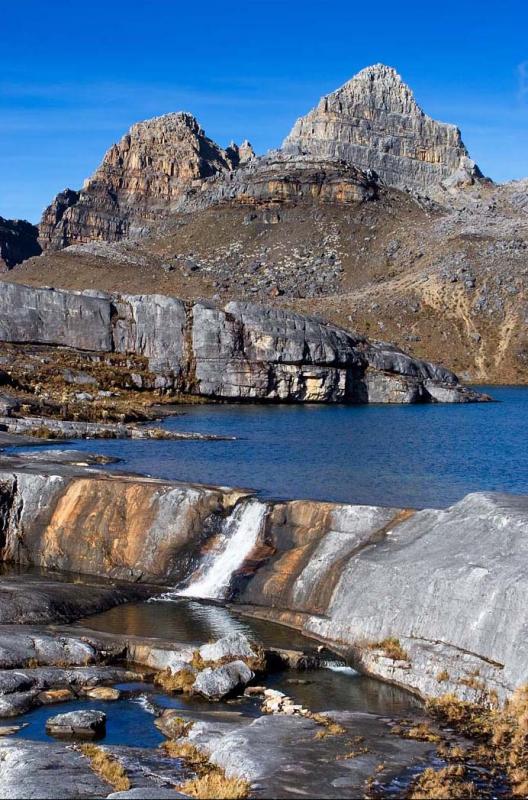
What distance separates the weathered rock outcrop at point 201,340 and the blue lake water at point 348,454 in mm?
9717

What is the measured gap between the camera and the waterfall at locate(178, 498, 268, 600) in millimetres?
38562

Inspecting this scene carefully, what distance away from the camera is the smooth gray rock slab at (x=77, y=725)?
23.5m

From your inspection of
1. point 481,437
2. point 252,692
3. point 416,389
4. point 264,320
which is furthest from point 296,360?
point 252,692

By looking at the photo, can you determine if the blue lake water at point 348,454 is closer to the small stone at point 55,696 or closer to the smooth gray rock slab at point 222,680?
the smooth gray rock slab at point 222,680

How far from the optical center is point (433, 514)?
35.9 metres

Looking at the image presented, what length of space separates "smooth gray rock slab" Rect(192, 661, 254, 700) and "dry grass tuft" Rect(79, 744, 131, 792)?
499 centimetres

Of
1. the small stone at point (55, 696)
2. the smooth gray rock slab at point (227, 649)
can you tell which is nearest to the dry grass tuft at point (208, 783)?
the small stone at point (55, 696)

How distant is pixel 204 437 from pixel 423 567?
4765 cm

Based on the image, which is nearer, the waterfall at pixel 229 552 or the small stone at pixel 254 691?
the small stone at pixel 254 691

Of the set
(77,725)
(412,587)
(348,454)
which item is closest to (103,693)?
(77,725)

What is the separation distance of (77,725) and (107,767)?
10.6ft

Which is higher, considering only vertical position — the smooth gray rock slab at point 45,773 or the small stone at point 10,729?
the smooth gray rock slab at point 45,773

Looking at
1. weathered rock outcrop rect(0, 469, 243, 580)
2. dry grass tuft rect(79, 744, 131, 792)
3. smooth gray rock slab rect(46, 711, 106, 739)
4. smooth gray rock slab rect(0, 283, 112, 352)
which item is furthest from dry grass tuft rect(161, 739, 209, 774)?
smooth gray rock slab rect(0, 283, 112, 352)

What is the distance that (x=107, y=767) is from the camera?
20.8m
